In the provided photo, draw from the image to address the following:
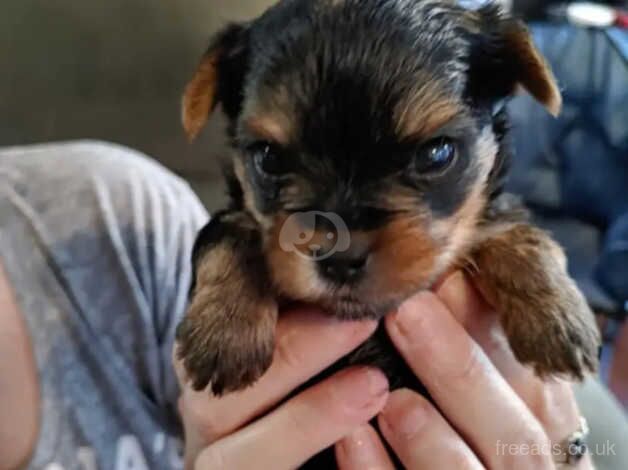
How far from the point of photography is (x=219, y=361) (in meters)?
1.28

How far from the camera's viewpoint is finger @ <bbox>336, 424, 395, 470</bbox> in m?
1.29

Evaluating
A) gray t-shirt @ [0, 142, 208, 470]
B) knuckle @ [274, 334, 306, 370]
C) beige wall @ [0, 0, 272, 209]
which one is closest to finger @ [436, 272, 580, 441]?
knuckle @ [274, 334, 306, 370]

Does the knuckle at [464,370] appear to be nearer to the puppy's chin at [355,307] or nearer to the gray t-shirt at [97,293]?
the puppy's chin at [355,307]

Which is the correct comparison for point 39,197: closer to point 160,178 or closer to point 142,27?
point 160,178

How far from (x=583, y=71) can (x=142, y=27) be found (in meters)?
1.81

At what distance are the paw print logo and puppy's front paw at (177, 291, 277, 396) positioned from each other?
19 cm

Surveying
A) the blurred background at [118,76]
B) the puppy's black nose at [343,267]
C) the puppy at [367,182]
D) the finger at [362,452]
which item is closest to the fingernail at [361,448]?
the finger at [362,452]

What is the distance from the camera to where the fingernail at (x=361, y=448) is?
1.30 meters

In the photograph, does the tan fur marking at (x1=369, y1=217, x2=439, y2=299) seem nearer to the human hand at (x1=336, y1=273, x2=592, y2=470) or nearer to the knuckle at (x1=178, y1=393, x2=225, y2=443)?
the human hand at (x1=336, y1=273, x2=592, y2=470)

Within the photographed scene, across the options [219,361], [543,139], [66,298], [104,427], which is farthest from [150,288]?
[543,139]

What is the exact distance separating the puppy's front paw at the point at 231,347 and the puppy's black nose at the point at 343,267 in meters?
0.20

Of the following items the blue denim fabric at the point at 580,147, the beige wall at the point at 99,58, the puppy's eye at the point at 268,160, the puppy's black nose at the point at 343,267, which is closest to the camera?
the puppy's black nose at the point at 343,267

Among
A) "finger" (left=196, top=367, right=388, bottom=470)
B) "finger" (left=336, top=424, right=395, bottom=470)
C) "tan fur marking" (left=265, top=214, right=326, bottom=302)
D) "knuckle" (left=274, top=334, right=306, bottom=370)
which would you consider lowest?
"finger" (left=336, top=424, right=395, bottom=470)

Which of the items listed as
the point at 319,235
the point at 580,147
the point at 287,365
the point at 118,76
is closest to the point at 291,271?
the point at 319,235
